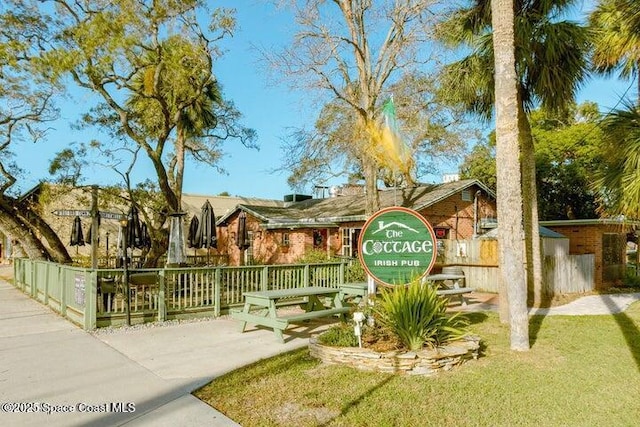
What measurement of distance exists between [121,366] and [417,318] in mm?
4146

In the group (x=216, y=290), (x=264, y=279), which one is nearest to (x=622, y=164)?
(x=264, y=279)

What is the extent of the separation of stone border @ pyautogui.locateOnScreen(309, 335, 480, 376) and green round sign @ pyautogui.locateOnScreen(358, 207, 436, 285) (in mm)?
1428

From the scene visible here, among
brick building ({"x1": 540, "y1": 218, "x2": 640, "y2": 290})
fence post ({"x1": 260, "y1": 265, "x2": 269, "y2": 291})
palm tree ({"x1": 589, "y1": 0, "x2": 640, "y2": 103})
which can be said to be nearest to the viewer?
palm tree ({"x1": 589, "y1": 0, "x2": 640, "y2": 103})

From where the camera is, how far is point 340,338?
6.64 metres

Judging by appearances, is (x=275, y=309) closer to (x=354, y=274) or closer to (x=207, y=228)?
(x=354, y=274)

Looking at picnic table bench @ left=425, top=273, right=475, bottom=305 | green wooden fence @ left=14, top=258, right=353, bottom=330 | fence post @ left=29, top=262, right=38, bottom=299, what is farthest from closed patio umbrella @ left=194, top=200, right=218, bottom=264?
picnic table bench @ left=425, top=273, right=475, bottom=305

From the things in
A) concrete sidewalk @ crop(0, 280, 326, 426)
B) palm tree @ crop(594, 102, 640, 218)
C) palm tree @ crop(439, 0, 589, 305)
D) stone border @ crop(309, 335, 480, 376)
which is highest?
palm tree @ crop(439, 0, 589, 305)

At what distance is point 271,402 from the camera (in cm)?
482

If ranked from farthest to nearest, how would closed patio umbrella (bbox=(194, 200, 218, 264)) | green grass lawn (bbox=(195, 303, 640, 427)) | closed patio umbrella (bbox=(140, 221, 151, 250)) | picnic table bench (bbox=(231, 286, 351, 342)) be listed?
closed patio umbrella (bbox=(140, 221, 151, 250)), closed patio umbrella (bbox=(194, 200, 218, 264)), picnic table bench (bbox=(231, 286, 351, 342)), green grass lawn (bbox=(195, 303, 640, 427))

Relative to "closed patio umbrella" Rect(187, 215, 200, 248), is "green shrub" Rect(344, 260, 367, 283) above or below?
below

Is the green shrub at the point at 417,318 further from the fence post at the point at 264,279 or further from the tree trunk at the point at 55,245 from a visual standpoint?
the tree trunk at the point at 55,245

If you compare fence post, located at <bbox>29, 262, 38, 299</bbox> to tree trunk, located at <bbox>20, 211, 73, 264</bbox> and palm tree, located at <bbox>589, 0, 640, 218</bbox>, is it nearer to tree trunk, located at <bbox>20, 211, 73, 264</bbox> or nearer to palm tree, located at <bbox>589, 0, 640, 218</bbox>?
tree trunk, located at <bbox>20, 211, 73, 264</bbox>

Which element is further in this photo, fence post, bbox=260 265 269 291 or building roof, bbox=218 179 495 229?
building roof, bbox=218 179 495 229

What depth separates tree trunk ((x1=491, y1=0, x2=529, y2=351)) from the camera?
7.02 m
